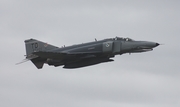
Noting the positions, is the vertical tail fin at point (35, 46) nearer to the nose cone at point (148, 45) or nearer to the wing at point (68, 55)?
the wing at point (68, 55)

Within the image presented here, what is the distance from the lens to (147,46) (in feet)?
156

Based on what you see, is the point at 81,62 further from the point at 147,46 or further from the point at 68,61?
the point at 147,46

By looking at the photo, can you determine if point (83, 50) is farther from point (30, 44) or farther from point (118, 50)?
point (30, 44)

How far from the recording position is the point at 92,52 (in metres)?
48.6

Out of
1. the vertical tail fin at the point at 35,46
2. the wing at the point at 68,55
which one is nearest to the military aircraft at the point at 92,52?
the wing at the point at 68,55

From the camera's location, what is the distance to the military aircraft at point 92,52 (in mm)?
47969

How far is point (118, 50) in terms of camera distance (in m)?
48.3

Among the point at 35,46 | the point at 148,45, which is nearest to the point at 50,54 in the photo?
the point at 35,46

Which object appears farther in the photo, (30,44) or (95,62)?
(30,44)

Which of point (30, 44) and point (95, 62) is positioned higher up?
point (30, 44)

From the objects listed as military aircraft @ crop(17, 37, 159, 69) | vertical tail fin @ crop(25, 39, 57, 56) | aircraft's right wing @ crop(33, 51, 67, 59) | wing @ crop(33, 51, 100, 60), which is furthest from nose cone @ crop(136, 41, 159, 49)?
vertical tail fin @ crop(25, 39, 57, 56)

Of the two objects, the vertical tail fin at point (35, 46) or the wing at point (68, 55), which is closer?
Answer: the wing at point (68, 55)

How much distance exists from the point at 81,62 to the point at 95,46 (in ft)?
7.59

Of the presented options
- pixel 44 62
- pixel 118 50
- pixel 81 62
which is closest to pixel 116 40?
pixel 118 50
